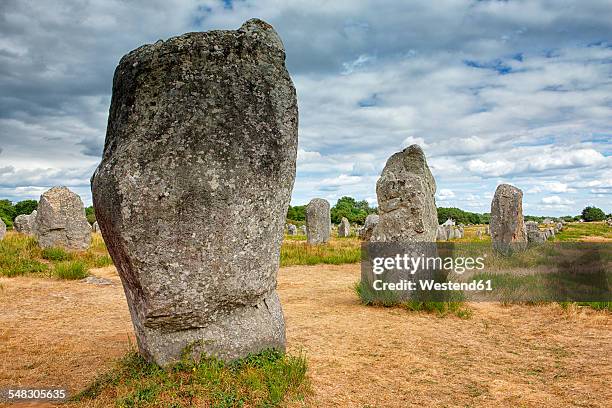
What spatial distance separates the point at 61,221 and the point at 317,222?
9992 millimetres

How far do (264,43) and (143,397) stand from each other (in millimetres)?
3215

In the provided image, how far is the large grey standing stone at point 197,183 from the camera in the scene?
4.08 m

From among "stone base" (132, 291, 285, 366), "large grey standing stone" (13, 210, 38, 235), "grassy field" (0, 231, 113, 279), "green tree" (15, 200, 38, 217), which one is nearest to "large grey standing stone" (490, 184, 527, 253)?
"grassy field" (0, 231, 113, 279)

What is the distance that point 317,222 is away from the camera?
21.3 meters

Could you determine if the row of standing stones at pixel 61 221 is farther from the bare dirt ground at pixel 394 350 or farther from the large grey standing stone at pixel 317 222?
the large grey standing stone at pixel 317 222

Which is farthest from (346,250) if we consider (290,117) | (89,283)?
(290,117)

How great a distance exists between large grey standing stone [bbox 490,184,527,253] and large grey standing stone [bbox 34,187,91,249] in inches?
555

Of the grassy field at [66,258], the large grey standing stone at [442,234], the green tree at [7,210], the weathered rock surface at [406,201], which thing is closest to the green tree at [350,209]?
the large grey standing stone at [442,234]

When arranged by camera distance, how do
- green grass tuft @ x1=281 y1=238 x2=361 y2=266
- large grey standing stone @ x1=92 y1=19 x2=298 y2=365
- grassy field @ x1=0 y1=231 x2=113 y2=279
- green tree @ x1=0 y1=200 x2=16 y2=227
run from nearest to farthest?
large grey standing stone @ x1=92 y1=19 x2=298 y2=365
grassy field @ x1=0 y1=231 x2=113 y2=279
green grass tuft @ x1=281 y1=238 x2=361 y2=266
green tree @ x1=0 y1=200 x2=16 y2=227

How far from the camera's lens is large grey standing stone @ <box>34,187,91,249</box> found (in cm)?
1599

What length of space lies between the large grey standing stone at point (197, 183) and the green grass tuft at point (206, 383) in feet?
0.44

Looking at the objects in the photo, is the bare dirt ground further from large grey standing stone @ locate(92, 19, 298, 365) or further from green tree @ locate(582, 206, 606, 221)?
green tree @ locate(582, 206, 606, 221)

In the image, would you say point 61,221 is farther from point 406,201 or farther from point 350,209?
point 350,209

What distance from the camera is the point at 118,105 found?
14.3 ft
